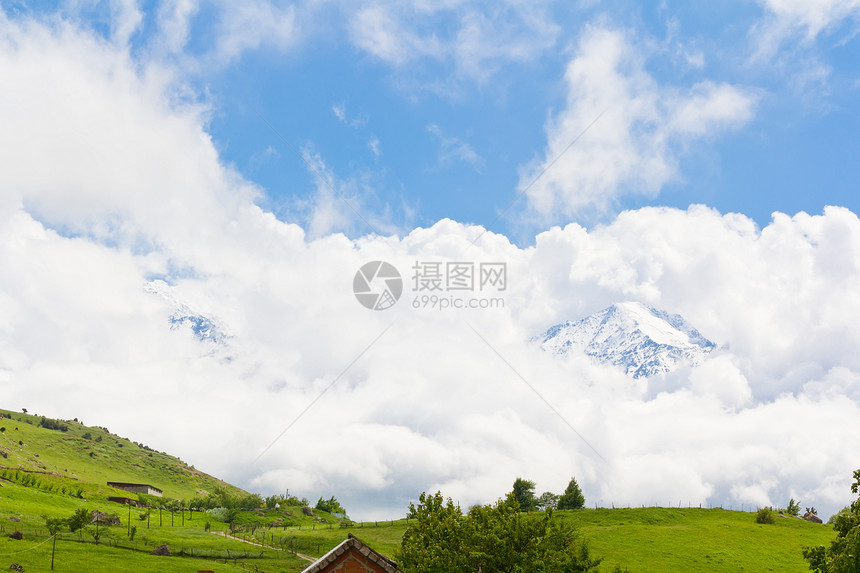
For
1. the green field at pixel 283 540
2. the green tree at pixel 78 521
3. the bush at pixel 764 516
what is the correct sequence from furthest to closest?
the bush at pixel 764 516 < the green tree at pixel 78 521 < the green field at pixel 283 540

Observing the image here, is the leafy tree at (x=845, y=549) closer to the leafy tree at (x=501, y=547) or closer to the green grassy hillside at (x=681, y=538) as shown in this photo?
the leafy tree at (x=501, y=547)

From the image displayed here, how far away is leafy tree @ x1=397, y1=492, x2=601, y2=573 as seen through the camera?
3538cm

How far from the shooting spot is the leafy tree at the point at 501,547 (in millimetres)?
35375

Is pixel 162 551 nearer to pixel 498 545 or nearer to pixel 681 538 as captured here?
pixel 498 545

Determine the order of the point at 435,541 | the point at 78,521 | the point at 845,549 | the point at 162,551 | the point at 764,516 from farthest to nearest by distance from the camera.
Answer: the point at 764,516 < the point at 78,521 < the point at 162,551 < the point at 435,541 < the point at 845,549

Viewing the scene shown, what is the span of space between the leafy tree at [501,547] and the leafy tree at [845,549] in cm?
1262

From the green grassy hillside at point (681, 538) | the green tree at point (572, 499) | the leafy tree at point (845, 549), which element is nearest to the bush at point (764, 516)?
the green grassy hillside at point (681, 538)

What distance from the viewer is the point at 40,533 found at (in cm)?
8512

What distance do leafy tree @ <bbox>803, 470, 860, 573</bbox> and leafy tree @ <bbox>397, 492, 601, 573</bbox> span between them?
12617mm

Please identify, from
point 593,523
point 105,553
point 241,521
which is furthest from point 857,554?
point 241,521

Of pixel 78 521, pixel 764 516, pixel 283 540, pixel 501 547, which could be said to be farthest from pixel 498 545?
pixel 764 516

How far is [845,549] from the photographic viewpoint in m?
35.4

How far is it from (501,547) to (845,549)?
60.6ft

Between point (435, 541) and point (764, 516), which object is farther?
point (764, 516)
